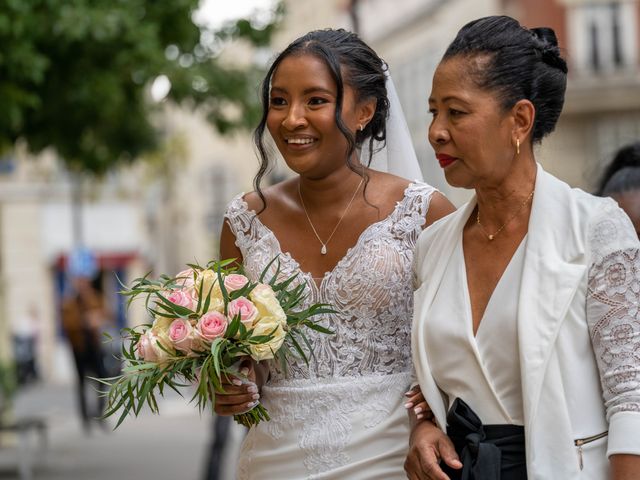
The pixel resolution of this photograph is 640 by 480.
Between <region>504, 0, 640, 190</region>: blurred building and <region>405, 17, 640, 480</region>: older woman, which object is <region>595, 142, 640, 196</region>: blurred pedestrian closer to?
<region>405, 17, 640, 480</region>: older woman

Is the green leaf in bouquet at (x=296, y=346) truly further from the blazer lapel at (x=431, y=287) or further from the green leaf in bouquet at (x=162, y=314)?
the blazer lapel at (x=431, y=287)

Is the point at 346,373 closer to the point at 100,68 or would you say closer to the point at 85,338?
the point at 100,68

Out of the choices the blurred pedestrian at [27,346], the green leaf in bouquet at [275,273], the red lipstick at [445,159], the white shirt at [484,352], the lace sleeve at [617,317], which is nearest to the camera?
the lace sleeve at [617,317]

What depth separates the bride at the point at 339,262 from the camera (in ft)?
13.9

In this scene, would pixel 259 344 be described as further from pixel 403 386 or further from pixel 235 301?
pixel 403 386

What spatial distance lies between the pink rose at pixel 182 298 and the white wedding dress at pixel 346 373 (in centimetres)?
54

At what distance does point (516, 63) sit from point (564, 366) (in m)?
0.80

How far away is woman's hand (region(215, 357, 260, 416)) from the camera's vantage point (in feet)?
12.9

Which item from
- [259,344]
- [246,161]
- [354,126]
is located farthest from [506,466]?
[246,161]

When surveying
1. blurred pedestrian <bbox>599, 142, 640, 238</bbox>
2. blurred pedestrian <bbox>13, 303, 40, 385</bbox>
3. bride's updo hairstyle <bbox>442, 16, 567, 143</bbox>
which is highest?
bride's updo hairstyle <bbox>442, 16, 567, 143</bbox>

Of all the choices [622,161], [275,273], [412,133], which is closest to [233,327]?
[275,273]

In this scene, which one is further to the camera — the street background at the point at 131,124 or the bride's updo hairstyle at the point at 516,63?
the street background at the point at 131,124

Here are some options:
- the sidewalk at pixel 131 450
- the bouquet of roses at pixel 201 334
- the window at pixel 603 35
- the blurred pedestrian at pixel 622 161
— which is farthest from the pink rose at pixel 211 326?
the window at pixel 603 35

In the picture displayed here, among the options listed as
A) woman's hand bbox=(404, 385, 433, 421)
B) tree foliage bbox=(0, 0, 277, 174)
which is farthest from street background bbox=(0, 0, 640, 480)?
woman's hand bbox=(404, 385, 433, 421)
